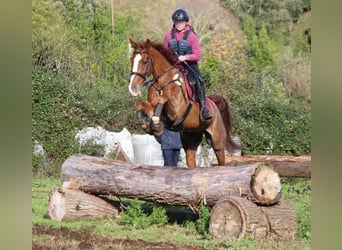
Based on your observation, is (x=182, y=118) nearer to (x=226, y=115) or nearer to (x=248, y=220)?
(x=226, y=115)

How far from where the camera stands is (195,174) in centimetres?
638

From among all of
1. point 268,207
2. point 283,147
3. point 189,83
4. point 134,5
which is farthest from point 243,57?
point 268,207

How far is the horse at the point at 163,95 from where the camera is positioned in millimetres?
6320

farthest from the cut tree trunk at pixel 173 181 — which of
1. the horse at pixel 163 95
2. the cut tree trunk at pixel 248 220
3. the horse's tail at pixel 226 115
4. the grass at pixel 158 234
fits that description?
the horse's tail at pixel 226 115

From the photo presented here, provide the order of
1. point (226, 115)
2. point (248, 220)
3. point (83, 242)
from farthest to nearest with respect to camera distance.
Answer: point (226, 115) < point (83, 242) < point (248, 220)

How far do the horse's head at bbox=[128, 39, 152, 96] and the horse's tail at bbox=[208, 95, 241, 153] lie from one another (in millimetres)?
1635

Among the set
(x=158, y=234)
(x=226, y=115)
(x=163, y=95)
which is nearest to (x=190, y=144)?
(x=226, y=115)

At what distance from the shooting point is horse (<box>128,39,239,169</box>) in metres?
6.32

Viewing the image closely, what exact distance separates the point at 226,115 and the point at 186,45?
1464mm

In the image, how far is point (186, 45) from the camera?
6867mm

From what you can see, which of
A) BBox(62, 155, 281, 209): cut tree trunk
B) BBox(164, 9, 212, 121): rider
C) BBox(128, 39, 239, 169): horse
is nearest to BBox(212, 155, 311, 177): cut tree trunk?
BBox(128, 39, 239, 169): horse

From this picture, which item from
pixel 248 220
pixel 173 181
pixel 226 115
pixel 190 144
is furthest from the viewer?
pixel 226 115
